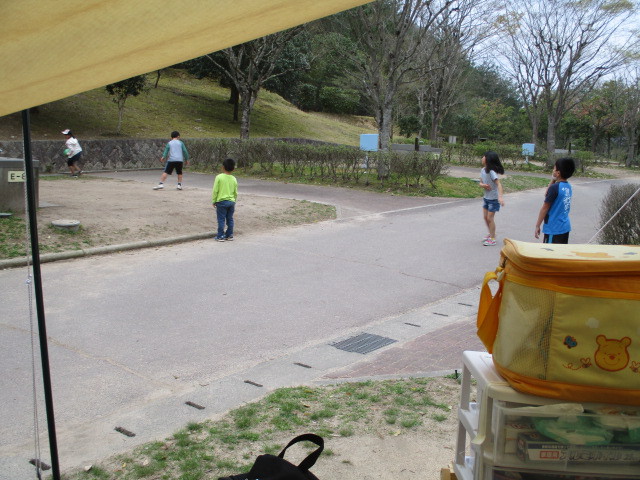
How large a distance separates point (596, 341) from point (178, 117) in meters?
33.1

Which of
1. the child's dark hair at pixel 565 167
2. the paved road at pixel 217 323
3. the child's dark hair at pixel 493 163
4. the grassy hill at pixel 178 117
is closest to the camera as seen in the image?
the paved road at pixel 217 323

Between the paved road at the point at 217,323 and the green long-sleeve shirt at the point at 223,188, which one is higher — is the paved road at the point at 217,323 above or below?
below

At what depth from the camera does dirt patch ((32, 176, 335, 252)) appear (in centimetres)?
1081

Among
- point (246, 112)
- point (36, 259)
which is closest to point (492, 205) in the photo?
point (36, 259)

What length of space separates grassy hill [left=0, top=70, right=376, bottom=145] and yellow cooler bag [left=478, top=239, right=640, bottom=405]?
25.2 m

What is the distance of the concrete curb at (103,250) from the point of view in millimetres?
8984

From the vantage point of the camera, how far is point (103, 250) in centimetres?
1010

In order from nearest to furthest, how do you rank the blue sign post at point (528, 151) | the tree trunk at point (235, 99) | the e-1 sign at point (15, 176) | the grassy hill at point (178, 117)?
the e-1 sign at point (15, 176) < the grassy hill at point (178, 117) < the blue sign post at point (528, 151) < the tree trunk at point (235, 99)

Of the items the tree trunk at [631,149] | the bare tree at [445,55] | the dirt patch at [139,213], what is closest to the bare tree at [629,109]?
the tree trunk at [631,149]

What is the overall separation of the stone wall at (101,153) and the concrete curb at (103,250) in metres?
11.7

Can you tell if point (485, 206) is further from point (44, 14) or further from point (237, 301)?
point (44, 14)

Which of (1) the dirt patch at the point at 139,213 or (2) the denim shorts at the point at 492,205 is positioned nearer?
Result: (1) the dirt patch at the point at 139,213

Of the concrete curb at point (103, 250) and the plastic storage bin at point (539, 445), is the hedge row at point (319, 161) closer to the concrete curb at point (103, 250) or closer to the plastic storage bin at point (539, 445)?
the concrete curb at point (103, 250)

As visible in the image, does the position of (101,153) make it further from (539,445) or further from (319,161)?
(539,445)
